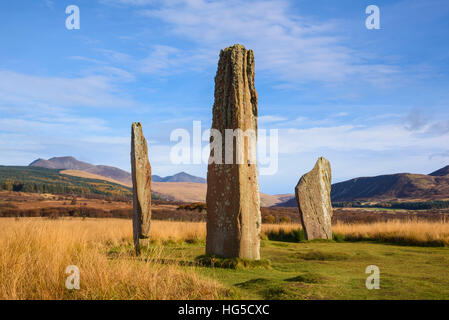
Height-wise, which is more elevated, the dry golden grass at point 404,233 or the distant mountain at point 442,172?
the distant mountain at point 442,172

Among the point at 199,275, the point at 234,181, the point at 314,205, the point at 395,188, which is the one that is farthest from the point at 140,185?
the point at 395,188

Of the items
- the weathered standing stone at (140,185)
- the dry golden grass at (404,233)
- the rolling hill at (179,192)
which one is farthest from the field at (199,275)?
the rolling hill at (179,192)

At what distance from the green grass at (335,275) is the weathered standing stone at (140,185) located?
4.65ft

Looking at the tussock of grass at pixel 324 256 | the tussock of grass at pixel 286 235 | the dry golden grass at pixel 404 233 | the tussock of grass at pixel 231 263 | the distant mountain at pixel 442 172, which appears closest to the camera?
the tussock of grass at pixel 231 263

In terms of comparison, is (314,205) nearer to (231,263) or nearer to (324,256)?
(324,256)

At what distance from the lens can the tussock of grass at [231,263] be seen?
8742mm

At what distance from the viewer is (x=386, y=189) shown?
113 meters

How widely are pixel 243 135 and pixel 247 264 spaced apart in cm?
290

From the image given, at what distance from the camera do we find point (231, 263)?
28.8 feet

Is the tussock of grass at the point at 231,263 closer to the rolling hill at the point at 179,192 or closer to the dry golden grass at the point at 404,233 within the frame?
the dry golden grass at the point at 404,233

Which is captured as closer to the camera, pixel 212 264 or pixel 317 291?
pixel 317 291

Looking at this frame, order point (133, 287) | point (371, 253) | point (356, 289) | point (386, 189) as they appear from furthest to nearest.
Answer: point (386, 189) < point (371, 253) < point (356, 289) < point (133, 287)

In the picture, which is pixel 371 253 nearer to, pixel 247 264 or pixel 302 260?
pixel 302 260
